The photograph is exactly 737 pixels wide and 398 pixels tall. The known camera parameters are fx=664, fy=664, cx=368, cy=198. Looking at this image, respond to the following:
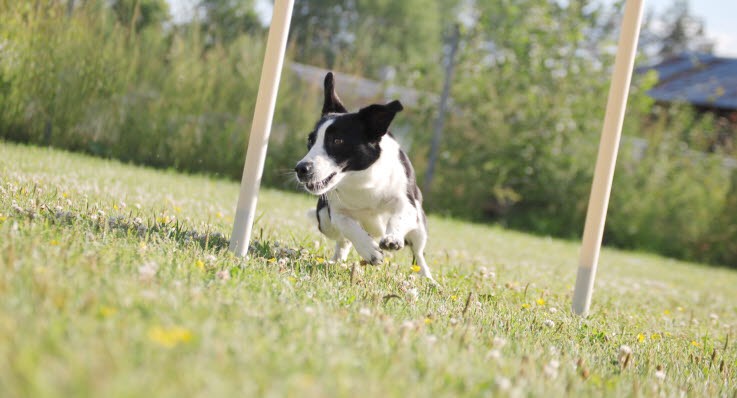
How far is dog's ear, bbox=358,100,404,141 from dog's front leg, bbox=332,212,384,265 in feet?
1.76

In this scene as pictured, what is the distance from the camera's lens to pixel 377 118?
13.2 feet

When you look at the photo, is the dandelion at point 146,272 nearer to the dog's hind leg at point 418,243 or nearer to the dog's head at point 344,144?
the dog's head at point 344,144

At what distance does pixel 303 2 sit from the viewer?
4434cm

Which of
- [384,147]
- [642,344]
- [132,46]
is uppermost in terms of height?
[132,46]

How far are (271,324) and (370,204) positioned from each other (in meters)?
2.02

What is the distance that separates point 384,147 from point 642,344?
188 cm

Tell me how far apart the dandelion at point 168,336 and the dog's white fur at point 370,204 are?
6.68 feet

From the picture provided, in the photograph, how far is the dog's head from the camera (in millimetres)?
3742

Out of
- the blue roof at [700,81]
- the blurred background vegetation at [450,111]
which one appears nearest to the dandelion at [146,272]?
the blurred background vegetation at [450,111]

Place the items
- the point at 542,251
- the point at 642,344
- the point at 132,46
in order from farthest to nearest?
1. the point at 132,46
2. the point at 542,251
3. the point at 642,344

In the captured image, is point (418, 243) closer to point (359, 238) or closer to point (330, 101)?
point (359, 238)

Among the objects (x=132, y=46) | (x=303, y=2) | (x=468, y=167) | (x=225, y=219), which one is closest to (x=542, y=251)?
(x=468, y=167)

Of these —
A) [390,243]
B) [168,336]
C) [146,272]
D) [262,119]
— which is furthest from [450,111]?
[168,336]

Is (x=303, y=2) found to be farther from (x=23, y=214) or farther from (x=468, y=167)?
(x=23, y=214)
